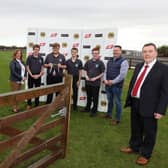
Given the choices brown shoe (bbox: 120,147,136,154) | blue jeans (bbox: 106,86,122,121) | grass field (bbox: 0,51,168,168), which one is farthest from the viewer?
blue jeans (bbox: 106,86,122,121)

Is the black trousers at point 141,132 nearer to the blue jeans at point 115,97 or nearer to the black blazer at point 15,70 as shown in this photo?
the blue jeans at point 115,97

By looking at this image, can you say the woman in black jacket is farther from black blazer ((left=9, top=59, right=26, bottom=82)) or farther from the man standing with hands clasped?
the man standing with hands clasped

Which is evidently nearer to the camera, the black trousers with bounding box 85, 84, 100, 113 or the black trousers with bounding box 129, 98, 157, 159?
the black trousers with bounding box 129, 98, 157, 159

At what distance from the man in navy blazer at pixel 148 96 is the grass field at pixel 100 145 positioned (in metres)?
0.40

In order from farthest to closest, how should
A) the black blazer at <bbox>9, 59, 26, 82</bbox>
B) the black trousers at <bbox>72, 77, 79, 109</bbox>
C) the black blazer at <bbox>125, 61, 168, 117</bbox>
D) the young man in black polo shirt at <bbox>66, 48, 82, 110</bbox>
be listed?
1. the black trousers at <bbox>72, 77, 79, 109</bbox>
2. the young man in black polo shirt at <bbox>66, 48, 82, 110</bbox>
3. the black blazer at <bbox>9, 59, 26, 82</bbox>
4. the black blazer at <bbox>125, 61, 168, 117</bbox>

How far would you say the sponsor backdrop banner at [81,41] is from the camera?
7395mm

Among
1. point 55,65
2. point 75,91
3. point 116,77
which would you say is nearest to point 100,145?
point 116,77

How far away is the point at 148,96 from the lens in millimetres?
4117

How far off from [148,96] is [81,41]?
429cm

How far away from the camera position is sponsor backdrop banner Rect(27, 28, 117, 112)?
739 cm

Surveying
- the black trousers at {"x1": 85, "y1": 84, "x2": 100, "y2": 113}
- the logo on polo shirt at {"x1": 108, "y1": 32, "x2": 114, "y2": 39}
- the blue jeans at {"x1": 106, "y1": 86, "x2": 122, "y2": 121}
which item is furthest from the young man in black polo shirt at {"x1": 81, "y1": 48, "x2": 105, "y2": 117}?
the logo on polo shirt at {"x1": 108, "y1": 32, "x2": 114, "y2": 39}

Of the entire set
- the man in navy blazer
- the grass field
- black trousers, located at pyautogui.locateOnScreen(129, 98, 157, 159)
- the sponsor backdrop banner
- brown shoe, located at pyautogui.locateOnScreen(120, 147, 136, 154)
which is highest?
the sponsor backdrop banner

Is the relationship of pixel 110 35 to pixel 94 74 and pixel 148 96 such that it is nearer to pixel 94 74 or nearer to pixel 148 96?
pixel 94 74

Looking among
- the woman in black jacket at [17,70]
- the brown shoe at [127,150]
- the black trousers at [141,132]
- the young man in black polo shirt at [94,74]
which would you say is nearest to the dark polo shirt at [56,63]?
the young man in black polo shirt at [94,74]
